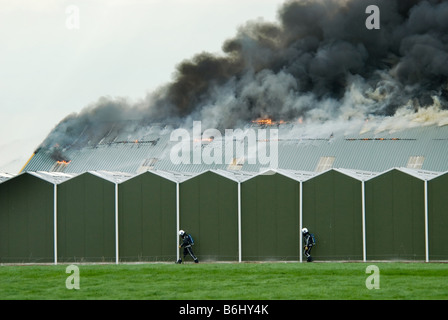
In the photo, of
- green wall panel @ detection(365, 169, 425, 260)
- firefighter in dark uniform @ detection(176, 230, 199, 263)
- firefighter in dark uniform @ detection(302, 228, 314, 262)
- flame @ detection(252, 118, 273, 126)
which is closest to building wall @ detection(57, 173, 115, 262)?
firefighter in dark uniform @ detection(176, 230, 199, 263)

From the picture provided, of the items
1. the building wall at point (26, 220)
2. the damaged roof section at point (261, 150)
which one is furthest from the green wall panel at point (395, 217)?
→ the damaged roof section at point (261, 150)

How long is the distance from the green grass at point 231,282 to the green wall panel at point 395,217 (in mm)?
2359

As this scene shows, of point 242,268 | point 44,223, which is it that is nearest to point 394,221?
point 242,268

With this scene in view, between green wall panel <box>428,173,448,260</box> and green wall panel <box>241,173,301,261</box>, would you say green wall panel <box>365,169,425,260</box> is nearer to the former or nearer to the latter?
green wall panel <box>428,173,448,260</box>

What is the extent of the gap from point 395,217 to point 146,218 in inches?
435

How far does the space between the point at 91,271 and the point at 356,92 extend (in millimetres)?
36873

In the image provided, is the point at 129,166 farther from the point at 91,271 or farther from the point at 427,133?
the point at 91,271

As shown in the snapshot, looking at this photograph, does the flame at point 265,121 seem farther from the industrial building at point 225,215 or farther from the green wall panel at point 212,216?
the green wall panel at point 212,216

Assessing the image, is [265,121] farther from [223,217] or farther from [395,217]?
[395,217]

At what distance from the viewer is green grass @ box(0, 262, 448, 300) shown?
27125 mm

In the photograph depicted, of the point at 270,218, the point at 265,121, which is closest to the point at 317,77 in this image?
the point at 265,121

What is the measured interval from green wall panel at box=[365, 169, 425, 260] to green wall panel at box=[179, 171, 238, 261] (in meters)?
5.95

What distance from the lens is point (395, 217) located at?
129 feet

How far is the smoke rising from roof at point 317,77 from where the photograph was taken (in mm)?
66250
